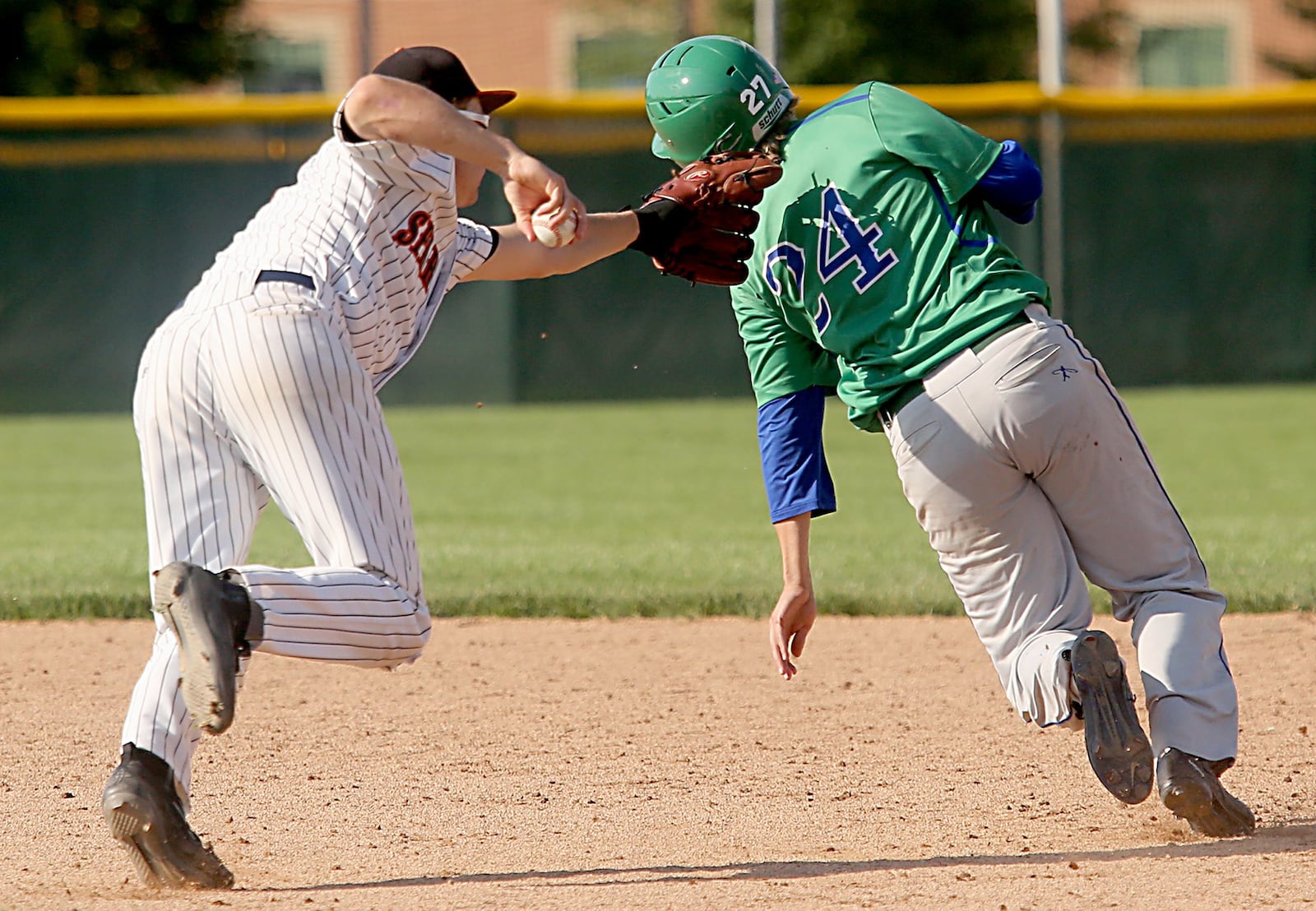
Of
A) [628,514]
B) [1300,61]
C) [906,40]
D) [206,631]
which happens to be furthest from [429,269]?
[1300,61]

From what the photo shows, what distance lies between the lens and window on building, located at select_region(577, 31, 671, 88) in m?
25.2

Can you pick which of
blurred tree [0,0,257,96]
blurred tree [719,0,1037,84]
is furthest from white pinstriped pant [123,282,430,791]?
blurred tree [719,0,1037,84]

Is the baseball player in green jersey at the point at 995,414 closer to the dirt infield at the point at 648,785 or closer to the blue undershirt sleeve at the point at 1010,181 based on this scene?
the blue undershirt sleeve at the point at 1010,181

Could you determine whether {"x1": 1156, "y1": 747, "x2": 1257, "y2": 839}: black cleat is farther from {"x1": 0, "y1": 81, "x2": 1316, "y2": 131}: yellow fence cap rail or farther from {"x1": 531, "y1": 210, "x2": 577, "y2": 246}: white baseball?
{"x1": 0, "y1": 81, "x2": 1316, "y2": 131}: yellow fence cap rail

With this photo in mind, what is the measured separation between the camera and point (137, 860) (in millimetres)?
3031

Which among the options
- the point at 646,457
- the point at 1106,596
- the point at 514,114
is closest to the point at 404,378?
the point at 514,114

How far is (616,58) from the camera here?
26.1 metres

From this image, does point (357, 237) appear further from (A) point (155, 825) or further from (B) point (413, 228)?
(A) point (155, 825)

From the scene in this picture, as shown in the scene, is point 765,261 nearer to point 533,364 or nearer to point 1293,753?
point 1293,753

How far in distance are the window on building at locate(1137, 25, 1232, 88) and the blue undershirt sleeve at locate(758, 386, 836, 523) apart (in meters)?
23.7

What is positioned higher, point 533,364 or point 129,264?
point 129,264

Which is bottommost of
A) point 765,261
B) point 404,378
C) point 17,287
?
point 404,378

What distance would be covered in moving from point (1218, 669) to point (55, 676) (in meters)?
3.57

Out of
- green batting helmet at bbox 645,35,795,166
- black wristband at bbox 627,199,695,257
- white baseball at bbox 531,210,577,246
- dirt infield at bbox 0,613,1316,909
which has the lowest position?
dirt infield at bbox 0,613,1316,909
